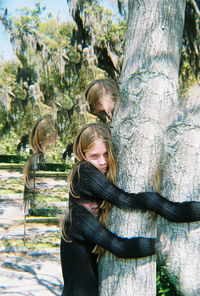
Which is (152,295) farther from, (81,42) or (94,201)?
(81,42)

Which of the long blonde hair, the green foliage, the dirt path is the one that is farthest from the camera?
the dirt path

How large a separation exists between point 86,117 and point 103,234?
9.62 m

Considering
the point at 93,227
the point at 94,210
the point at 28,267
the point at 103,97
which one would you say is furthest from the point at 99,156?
the point at 28,267

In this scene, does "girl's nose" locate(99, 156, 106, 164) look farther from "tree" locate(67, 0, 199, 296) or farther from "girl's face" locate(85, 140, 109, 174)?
"tree" locate(67, 0, 199, 296)

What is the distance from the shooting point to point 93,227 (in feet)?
5.61

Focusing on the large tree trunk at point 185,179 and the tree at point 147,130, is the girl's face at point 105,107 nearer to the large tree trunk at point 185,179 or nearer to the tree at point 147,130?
the tree at point 147,130

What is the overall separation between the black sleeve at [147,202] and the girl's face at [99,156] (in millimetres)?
158

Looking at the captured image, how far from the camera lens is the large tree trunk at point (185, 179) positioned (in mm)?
1812

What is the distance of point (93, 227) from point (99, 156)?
38 cm

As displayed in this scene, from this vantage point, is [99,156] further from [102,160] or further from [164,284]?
[164,284]

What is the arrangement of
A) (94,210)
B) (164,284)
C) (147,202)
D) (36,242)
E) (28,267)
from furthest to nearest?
(36,242), (28,267), (164,284), (94,210), (147,202)

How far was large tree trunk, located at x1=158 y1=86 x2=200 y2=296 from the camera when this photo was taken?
181 centimetres

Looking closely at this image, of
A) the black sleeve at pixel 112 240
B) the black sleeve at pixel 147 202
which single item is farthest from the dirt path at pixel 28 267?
the black sleeve at pixel 147 202

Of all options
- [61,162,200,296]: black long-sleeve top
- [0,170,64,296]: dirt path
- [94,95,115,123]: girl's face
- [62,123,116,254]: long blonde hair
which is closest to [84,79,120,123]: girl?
[94,95,115,123]: girl's face
